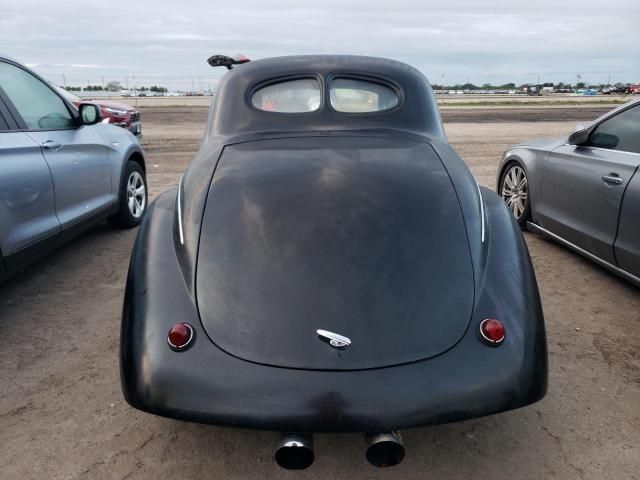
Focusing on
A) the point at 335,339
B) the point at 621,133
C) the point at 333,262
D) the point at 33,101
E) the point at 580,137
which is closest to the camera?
the point at 335,339

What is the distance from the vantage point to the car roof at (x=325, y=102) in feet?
11.4

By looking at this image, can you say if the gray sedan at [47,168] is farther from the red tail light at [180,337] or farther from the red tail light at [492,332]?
the red tail light at [492,332]

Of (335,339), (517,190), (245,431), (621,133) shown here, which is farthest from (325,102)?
(517,190)

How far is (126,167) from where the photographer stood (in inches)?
227

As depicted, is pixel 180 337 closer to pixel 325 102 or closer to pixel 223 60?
pixel 325 102

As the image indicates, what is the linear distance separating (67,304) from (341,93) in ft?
8.38

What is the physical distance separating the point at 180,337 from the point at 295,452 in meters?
0.64

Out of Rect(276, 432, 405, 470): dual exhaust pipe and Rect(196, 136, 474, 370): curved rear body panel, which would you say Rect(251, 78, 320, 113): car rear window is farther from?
Rect(276, 432, 405, 470): dual exhaust pipe

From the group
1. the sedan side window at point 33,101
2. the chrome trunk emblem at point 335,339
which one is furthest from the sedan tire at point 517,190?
the sedan side window at point 33,101

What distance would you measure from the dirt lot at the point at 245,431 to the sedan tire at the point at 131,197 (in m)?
1.64

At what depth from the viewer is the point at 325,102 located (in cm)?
355

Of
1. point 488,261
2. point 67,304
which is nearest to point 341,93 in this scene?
point 488,261

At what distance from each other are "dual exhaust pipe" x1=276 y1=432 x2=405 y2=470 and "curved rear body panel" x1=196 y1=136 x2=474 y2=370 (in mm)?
264

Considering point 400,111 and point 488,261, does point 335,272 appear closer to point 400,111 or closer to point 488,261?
point 488,261
